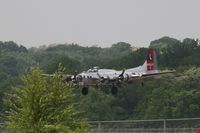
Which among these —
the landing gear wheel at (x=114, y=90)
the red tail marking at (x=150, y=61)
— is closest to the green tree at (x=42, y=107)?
the landing gear wheel at (x=114, y=90)

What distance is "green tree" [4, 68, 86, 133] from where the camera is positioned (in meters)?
59.4

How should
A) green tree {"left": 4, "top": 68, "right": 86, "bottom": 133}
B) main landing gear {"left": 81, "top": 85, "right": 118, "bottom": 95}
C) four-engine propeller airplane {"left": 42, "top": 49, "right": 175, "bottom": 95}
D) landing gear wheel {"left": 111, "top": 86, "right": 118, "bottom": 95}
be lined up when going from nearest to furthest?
green tree {"left": 4, "top": 68, "right": 86, "bottom": 133}, landing gear wheel {"left": 111, "top": 86, "right": 118, "bottom": 95}, main landing gear {"left": 81, "top": 85, "right": 118, "bottom": 95}, four-engine propeller airplane {"left": 42, "top": 49, "right": 175, "bottom": 95}

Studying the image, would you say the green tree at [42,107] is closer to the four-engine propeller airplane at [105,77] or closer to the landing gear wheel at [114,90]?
the landing gear wheel at [114,90]

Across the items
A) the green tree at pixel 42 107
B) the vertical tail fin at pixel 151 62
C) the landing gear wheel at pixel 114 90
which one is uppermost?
the vertical tail fin at pixel 151 62

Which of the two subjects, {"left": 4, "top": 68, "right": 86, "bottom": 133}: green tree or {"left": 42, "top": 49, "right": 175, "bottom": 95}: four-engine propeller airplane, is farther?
{"left": 42, "top": 49, "right": 175, "bottom": 95}: four-engine propeller airplane

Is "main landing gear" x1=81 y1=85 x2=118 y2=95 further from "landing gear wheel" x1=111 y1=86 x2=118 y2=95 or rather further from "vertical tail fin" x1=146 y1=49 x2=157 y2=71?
"vertical tail fin" x1=146 y1=49 x2=157 y2=71

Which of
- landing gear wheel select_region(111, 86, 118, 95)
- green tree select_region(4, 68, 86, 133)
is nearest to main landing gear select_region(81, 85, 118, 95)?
landing gear wheel select_region(111, 86, 118, 95)

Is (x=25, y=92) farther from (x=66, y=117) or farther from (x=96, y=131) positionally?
(x=96, y=131)

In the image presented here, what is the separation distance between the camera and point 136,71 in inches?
3639

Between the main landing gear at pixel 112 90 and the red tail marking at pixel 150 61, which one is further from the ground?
the red tail marking at pixel 150 61

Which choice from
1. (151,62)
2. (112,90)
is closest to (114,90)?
(112,90)

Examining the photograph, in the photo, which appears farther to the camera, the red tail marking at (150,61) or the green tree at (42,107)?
the red tail marking at (150,61)

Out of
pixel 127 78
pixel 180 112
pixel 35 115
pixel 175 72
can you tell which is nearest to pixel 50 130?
pixel 35 115

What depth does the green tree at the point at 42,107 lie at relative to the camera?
59.4 meters
